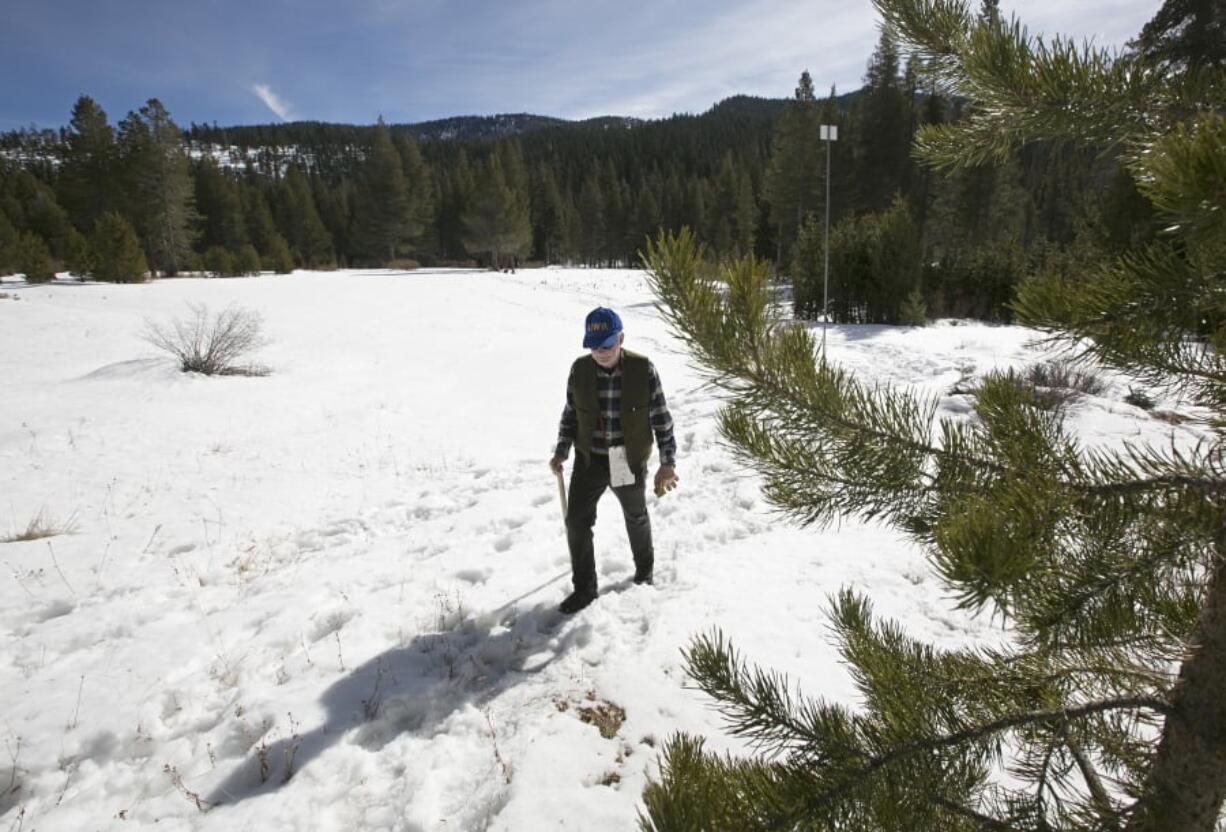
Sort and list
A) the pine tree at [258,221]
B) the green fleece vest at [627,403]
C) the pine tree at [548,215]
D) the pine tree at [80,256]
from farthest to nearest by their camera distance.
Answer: the pine tree at [548,215] → the pine tree at [258,221] → the pine tree at [80,256] → the green fleece vest at [627,403]

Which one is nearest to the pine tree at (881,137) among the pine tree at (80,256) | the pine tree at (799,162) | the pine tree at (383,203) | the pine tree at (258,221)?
the pine tree at (799,162)

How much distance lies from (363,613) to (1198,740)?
13.6ft

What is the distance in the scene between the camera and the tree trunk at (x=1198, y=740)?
0.86 metres

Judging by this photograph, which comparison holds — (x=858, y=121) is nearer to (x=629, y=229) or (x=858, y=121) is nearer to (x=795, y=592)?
(x=629, y=229)

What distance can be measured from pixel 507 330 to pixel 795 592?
13.9 m

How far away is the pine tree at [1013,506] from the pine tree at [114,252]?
35738 mm

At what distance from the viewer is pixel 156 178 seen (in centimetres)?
3322

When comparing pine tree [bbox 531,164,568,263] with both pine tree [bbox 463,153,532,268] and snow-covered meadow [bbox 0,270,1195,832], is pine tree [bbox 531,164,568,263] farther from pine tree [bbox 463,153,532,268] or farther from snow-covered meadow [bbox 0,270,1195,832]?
snow-covered meadow [bbox 0,270,1195,832]

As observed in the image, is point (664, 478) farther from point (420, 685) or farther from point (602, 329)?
point (420, 685)

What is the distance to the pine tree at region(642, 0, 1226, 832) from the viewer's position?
851 millimetres

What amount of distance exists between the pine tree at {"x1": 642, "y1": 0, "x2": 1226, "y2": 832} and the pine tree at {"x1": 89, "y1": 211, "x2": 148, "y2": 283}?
35.7 m

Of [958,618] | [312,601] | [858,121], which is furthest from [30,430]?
[858,121]

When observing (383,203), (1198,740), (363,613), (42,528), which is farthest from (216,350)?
(383,203)

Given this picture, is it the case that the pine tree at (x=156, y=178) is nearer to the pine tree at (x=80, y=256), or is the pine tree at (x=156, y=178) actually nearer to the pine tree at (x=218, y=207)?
the pine tree at (x=80, y=256)
